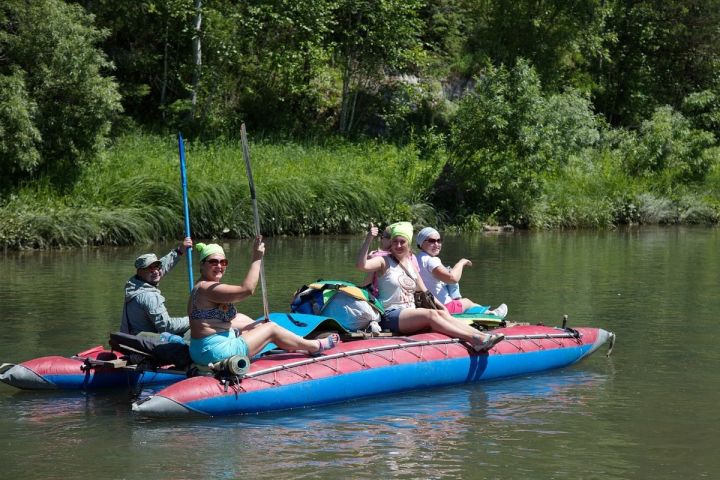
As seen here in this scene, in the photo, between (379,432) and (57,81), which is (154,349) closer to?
(379,432)

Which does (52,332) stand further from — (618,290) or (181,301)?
(618,290)

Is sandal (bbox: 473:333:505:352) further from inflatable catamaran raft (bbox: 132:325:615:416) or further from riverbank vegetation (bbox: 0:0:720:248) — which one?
riverbank vegetation (bbox: 0:0:720:248)

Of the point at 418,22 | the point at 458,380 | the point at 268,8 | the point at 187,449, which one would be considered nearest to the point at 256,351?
the point at 187,449

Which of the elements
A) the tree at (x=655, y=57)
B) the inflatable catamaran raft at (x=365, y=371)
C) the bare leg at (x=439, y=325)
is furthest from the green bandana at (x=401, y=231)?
the tree at (x=655, y=57)

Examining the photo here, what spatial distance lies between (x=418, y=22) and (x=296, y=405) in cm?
2404

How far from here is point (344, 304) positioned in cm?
1057

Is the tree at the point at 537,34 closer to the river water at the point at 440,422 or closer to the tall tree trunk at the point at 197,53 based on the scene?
the tall tree trunk at the point at 197,53

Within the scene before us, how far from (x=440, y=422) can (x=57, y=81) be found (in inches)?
630

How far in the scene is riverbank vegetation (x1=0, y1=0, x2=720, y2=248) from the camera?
75.9ft

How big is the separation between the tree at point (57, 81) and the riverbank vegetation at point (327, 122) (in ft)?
0.14

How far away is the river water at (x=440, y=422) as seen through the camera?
25.9 feet

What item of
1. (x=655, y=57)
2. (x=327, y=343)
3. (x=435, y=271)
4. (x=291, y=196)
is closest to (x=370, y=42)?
(x=291, y=196)

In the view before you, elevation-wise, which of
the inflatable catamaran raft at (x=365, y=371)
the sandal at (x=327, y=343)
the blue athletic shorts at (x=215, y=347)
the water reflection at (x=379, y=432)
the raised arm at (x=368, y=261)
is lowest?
the water reflection at (x=379, y=432)

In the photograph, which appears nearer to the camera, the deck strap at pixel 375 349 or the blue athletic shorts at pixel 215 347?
the blue athletic shorts at pixel 215 347
